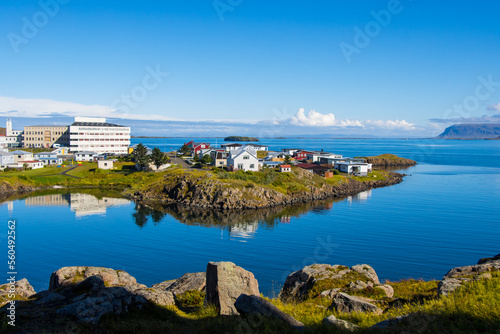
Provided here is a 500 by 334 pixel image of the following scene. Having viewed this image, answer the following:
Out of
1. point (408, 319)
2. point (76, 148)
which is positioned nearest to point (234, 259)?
point (408, 319)

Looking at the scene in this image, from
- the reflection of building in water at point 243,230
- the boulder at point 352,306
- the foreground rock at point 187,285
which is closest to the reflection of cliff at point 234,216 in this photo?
the reflection of building in water at point 243,230

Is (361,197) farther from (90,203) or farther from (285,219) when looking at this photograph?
(90,203)

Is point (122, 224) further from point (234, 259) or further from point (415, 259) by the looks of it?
point (415, 259)

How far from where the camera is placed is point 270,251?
32.0 m

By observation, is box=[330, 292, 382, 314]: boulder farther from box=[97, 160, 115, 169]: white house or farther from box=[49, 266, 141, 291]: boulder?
box=[97, 160, 115, 169]: white house

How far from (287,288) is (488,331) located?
1065cm

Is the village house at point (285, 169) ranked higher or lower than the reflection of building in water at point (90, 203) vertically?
higher

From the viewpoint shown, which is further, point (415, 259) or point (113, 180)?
point (113, 180)

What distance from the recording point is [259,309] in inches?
414

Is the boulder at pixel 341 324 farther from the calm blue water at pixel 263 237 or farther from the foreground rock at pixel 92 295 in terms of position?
the calm blue water at pixel 263 237

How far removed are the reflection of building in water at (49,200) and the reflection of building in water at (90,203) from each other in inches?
43.5

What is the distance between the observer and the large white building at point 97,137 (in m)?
102

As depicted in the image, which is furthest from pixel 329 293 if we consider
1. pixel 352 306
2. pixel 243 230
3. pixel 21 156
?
pixel 21 156

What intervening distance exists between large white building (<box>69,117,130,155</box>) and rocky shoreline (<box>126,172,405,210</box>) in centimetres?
5235
